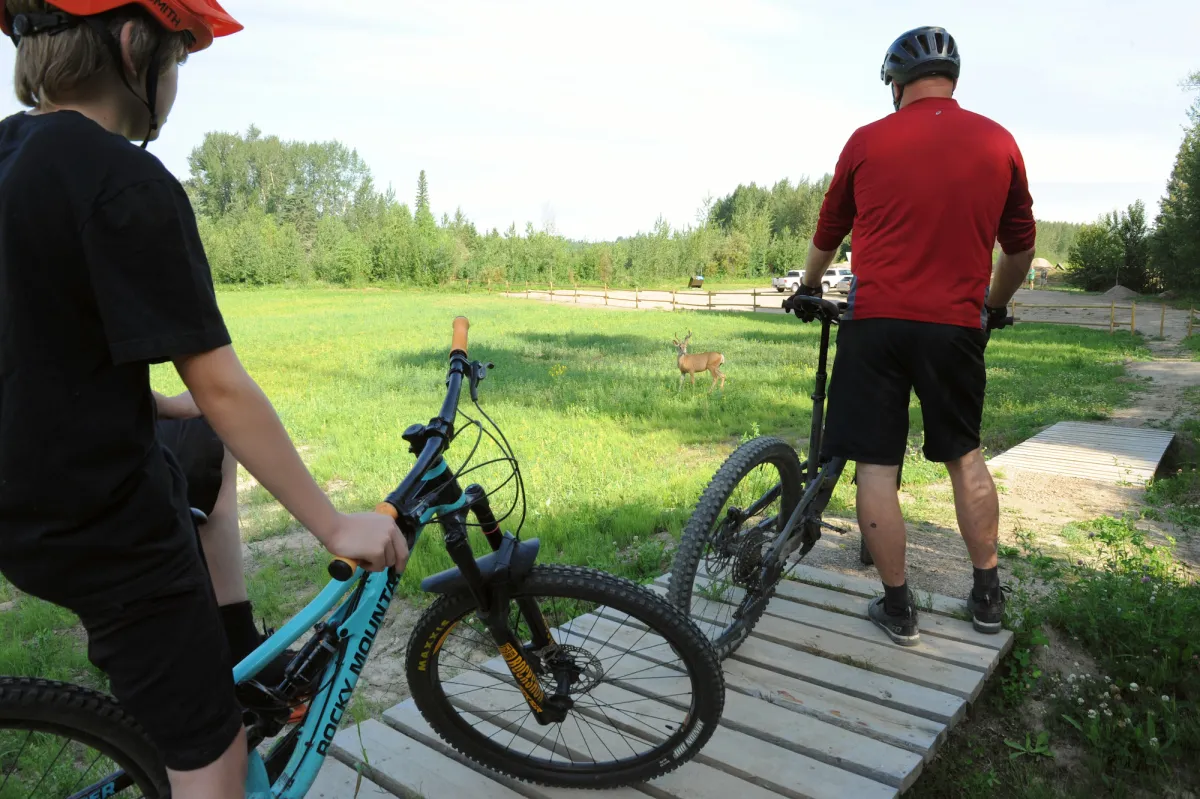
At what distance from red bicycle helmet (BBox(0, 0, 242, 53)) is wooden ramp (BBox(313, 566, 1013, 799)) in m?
1.72

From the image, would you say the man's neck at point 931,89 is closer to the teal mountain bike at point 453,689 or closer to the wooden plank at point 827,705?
the teal mountain bike at point 453,689

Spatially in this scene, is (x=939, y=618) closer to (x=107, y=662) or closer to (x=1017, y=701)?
(x=1017, y=701)

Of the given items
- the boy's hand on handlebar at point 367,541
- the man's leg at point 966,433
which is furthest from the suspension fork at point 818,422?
the boy's hand on handlebar at point 367,541

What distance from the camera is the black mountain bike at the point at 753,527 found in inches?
118

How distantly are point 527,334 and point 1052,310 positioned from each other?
68.6 feet

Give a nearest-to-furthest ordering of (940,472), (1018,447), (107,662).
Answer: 1. (107,662)
2. (940,472)
3. (1018,447)

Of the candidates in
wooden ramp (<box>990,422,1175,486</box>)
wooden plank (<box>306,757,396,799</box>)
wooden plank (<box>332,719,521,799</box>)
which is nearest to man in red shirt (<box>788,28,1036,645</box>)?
wooden plank (<box>332,719,521,799</box>)

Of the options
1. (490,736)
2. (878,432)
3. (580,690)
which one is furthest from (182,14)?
(878,432)

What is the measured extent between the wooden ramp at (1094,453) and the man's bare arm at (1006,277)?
11.3 ft

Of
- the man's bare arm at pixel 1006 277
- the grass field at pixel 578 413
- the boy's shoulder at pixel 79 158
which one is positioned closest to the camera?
the boy's shoulder at pixel 79 158

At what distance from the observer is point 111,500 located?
1.32m

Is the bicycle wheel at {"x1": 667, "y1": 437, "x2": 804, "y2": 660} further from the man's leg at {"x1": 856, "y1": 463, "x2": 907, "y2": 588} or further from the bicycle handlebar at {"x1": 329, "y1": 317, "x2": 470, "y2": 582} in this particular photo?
the bicycle handlebar at {"x1": 329, "y1": 317, "x2": 470, "y2": 582}

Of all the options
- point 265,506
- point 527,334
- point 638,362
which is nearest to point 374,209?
point 527,334

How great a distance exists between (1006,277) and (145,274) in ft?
10.9
